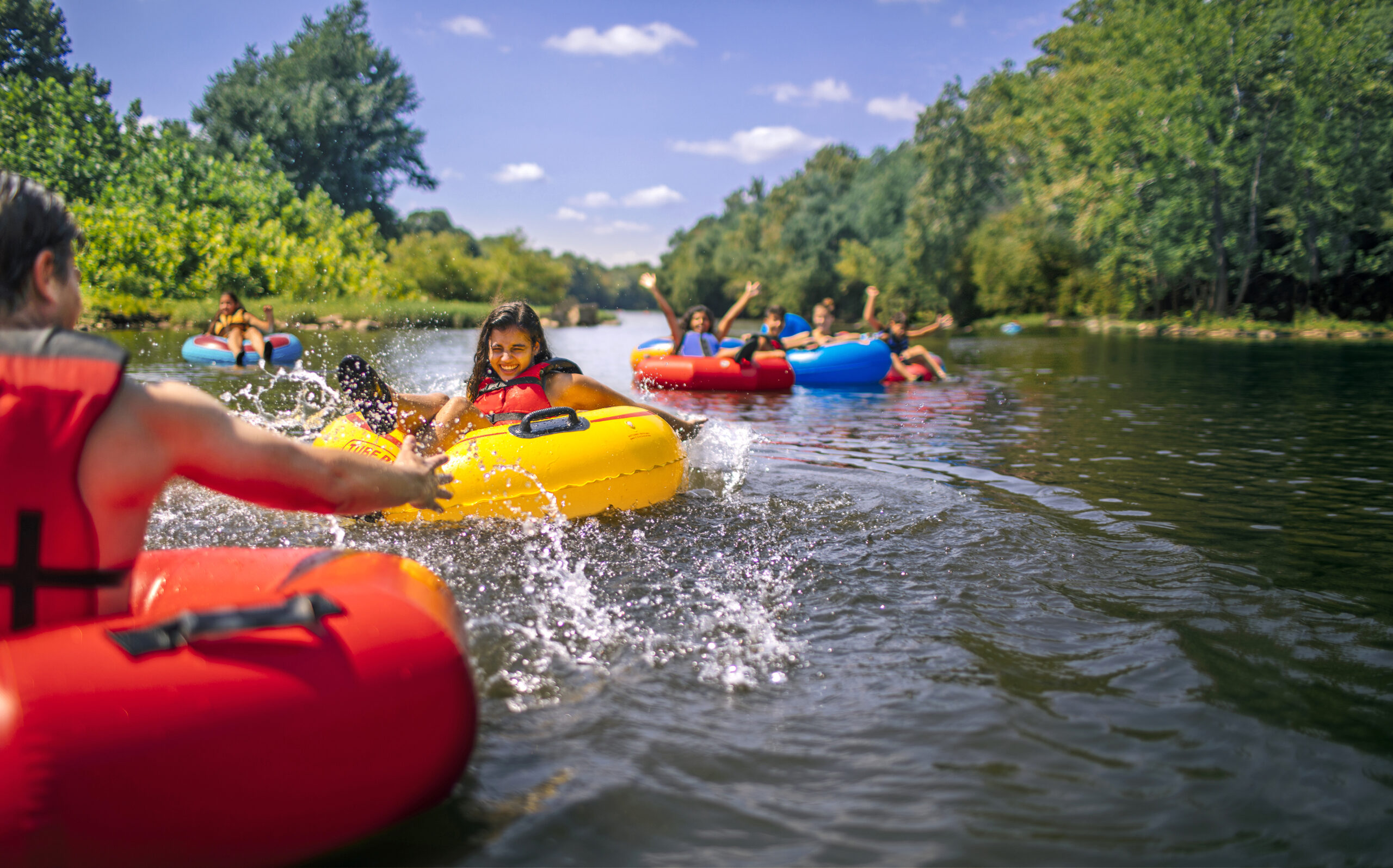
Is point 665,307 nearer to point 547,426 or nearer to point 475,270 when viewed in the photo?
point 547,426

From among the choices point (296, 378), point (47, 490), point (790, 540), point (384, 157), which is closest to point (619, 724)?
point (47, 490)

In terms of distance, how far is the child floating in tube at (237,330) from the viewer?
43.9 feet

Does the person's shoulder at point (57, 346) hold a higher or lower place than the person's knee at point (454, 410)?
higher

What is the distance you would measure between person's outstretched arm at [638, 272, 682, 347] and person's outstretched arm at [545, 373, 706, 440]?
422 centimetres

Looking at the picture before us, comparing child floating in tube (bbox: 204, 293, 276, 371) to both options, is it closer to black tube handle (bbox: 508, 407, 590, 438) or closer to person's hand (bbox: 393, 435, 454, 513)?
black tube handle (bbox: 508, 407, 590, 438)

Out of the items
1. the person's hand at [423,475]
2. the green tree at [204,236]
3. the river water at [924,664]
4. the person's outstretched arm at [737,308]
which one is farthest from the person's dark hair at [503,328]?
the green tree at [204,236]

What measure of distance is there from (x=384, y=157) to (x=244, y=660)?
5574 centimetres

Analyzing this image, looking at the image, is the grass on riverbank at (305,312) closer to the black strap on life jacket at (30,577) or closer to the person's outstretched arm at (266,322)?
the person's outstretched arm at (266,322)

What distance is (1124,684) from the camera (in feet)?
9.52

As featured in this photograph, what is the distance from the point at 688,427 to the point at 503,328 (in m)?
1.58

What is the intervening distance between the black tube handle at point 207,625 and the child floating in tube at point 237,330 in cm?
1308

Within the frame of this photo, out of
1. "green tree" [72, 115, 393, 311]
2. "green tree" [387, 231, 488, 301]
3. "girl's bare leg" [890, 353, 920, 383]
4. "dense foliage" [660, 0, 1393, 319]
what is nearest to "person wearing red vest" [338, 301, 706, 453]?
"girl's bare leg" [890, 353, 920, 383]

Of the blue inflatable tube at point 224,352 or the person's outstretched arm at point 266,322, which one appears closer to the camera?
the blue inflatable tube at point 224,352

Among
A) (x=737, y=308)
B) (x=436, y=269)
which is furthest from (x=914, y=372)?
(x=436, y=269)
